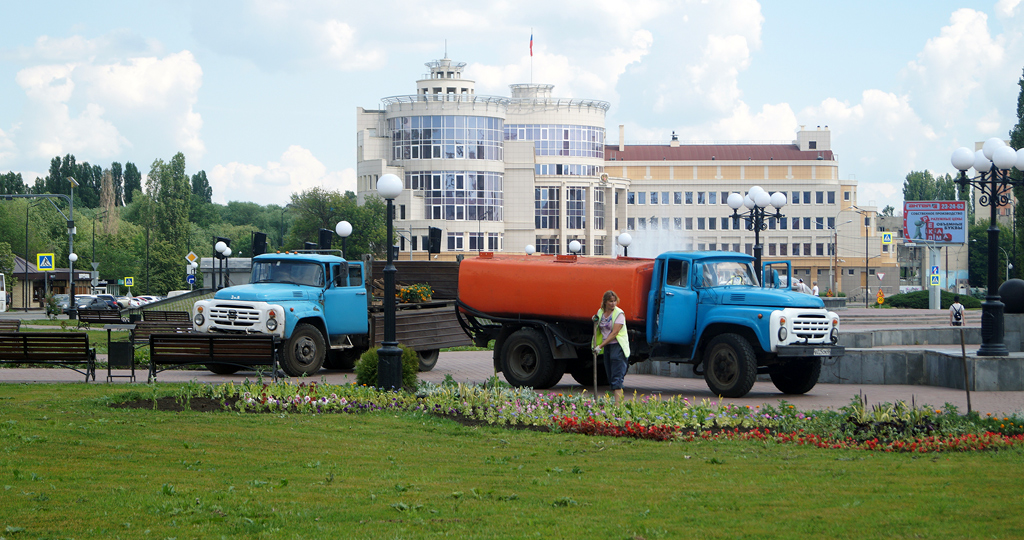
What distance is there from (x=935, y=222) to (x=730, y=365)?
174 feet

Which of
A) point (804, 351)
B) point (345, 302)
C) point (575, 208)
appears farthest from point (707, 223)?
point (804, 351)

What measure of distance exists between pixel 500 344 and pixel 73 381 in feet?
24.6

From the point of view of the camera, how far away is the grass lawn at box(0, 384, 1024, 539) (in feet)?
22.1

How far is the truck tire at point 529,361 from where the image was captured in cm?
1745

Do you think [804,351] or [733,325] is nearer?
[804,351]

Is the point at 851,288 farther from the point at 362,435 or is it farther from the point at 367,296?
the point at 362,435

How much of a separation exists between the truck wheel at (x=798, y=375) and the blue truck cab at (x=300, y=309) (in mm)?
8730

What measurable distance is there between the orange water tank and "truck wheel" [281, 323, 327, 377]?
3.32 metres

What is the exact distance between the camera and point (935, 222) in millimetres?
63781

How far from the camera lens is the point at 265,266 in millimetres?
21078

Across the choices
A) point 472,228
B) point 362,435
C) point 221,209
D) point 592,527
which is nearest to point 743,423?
point 362,435

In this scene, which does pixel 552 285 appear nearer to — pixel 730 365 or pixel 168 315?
pixel 730 365

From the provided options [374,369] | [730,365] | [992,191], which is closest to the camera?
[374,369]

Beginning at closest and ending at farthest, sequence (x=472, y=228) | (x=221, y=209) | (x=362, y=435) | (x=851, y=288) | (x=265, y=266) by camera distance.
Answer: (x=362, y=435) < (x=265, y=266) < (x=472, y=228) < (x=851, y=288) < (x=221, y=209)
